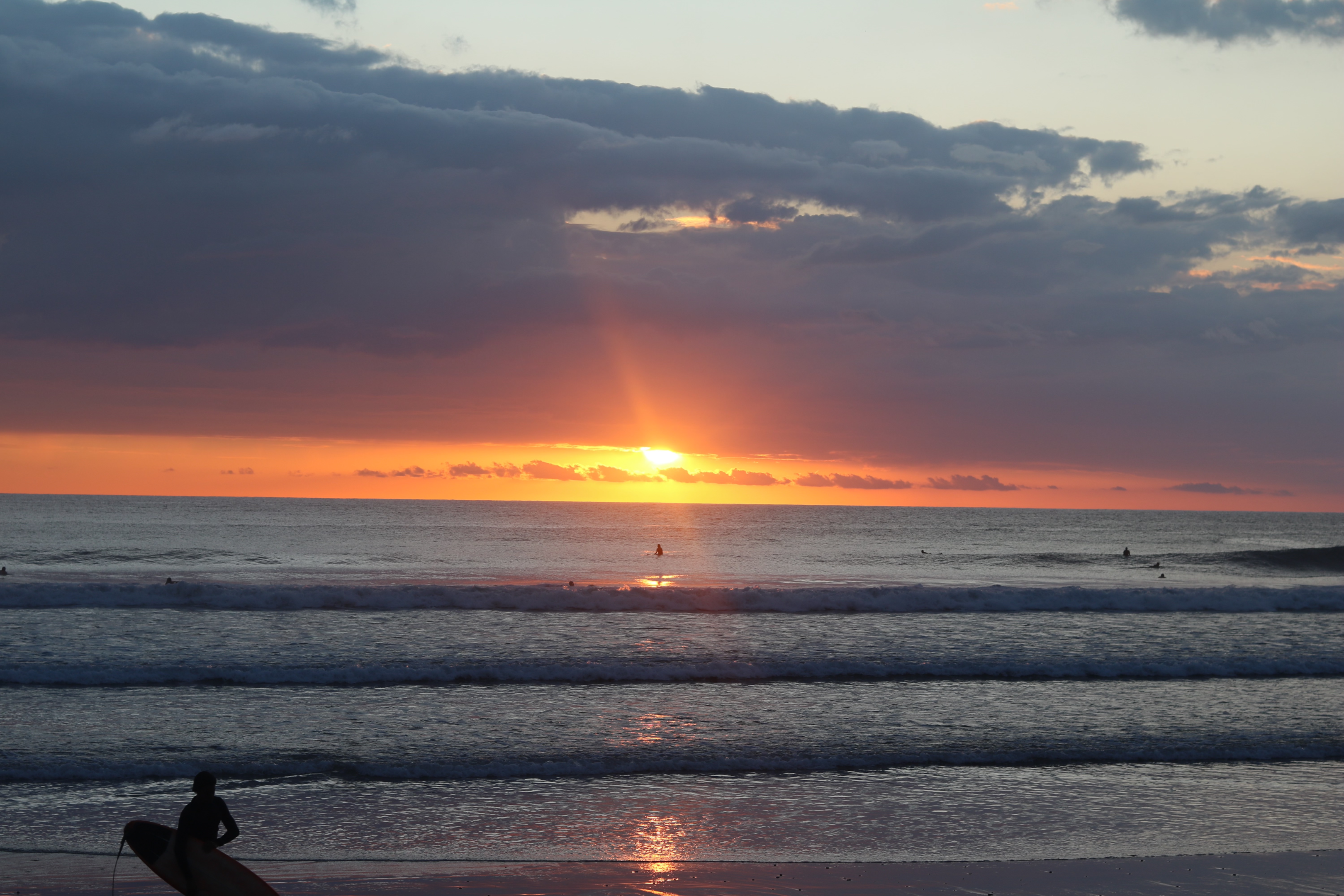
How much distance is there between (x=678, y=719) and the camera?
1680cm

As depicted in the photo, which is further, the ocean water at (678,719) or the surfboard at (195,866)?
the ocean water at (678,719)

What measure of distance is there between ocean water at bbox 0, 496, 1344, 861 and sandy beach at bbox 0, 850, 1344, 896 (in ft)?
1.07

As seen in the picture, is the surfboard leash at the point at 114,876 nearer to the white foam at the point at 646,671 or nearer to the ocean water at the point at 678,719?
the ocean water at the point at 678,719

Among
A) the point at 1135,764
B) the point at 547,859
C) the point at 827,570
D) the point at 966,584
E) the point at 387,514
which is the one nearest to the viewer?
the point at 547,859

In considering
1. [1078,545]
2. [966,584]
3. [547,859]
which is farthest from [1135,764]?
[1078,545]

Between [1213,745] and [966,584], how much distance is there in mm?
33826

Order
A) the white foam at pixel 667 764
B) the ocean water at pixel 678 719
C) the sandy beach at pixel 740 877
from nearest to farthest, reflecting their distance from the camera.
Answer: the sandy beach at pixel 740 877 → the ocean water at pixel 678 719 → the white foam at pixel 667 764

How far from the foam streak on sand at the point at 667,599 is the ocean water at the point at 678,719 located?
0.15 m

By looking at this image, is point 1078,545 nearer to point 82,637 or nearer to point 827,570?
point 827,570

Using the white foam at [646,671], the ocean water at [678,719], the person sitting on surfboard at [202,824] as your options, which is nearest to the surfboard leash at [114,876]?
the ocean water at [678,719]

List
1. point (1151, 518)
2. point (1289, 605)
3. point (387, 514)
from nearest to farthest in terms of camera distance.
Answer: point (1289, 605)
point (387, 514)
point (1151, 518)

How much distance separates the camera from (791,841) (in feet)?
36.0

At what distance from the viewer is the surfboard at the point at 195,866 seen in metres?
7.57

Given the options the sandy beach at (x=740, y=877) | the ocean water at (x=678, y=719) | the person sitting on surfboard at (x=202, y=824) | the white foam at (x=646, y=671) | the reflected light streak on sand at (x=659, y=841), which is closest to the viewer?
the person sitting on surfboard at (x=202, y=824)
